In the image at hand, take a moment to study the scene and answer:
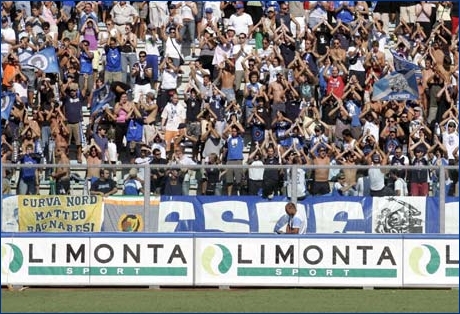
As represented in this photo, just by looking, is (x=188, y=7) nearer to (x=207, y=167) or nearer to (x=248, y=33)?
(x=248, y=33)

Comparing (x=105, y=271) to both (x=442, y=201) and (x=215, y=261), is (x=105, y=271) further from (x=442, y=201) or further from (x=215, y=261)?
(x=442, y=201)

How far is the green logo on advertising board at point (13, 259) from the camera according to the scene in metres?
19.6

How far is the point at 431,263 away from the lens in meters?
19.7

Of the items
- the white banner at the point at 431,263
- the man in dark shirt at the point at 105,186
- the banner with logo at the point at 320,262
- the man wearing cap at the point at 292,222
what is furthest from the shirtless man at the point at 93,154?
the white banner at the point at 431,263

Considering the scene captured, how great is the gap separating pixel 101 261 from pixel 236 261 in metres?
2.15

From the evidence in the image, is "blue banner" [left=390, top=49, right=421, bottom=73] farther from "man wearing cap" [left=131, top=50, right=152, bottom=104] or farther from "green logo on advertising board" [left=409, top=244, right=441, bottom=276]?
"green logo on advertising board" [left=409, top=244, right=441, bottom=276]

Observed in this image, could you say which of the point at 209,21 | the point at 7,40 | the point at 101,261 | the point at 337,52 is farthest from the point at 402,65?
the point at 7,40

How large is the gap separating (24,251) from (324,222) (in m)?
4.84

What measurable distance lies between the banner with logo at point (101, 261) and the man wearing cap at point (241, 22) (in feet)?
27.0

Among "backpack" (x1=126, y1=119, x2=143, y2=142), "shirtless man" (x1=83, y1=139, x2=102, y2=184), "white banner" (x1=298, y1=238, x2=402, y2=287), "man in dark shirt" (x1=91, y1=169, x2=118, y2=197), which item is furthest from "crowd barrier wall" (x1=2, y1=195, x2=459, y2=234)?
"backpack" (x1=126, y1=119, x2=143, y2=142)

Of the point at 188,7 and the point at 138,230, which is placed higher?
the point at 188,7

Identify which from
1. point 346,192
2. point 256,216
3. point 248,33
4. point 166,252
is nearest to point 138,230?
point 166,252

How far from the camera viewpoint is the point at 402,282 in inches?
776

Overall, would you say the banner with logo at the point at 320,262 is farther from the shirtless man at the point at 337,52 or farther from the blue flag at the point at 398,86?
the shirtless man at the point at 337,52
